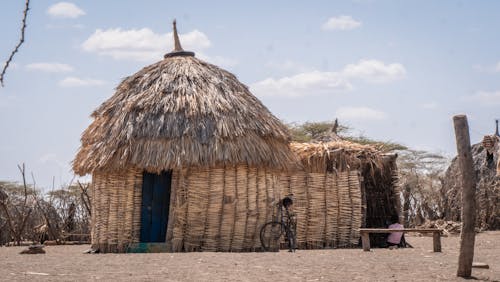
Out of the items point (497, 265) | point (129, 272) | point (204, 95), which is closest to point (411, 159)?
point (204, 95)

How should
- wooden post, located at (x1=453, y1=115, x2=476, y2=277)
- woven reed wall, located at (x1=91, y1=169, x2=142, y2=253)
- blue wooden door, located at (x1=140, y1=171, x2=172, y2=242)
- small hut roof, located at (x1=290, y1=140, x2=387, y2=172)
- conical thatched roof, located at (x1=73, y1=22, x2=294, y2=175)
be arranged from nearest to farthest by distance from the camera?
wooden post, located at (x1=453, y1=115, x2=476, y2=277), conical thatched roof, located at (x1=73, y1=22, x2=294, y2=175), woven reed wall, located at (x1=91, y1=169, x2=142, y2=253), blue wooden door, located at (x1=140, y1=171, x2=172, y2=242), small hut roof, located at (x1=290, y1=140, x2=387, y2=172)

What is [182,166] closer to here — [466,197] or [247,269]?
[247,269]

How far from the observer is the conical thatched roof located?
1334 cm

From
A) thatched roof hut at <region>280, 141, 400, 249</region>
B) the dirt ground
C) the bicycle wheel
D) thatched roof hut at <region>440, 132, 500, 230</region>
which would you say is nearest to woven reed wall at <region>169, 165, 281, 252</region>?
the bicycle wheel

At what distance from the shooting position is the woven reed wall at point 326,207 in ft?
50.6

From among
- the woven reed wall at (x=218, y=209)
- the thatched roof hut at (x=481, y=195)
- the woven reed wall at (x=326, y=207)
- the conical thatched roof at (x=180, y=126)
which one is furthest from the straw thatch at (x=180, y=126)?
the thatched roof hut at (x=481, y=195)

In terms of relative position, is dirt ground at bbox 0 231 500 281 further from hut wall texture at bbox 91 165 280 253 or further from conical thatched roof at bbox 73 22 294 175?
conical thatched roof at bbox 73 22 294 175

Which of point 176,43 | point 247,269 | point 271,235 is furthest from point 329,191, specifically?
point 247,269

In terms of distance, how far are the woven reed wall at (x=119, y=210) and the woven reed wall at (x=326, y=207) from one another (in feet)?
9.95

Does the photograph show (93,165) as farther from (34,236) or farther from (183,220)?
(34,236)

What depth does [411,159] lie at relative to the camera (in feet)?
92.7

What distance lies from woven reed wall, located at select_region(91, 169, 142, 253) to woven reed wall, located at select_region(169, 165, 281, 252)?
0.74 m

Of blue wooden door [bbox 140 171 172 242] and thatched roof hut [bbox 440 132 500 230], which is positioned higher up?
thatched roof hut [bbox 440 132 500 230]

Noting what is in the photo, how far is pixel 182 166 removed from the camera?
13.3 metres
